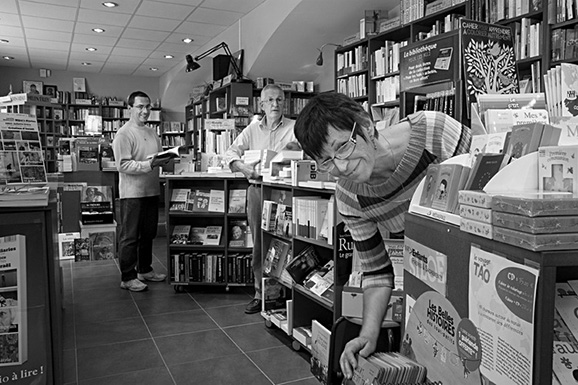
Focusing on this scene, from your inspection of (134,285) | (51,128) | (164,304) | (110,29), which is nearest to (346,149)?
(164,304)

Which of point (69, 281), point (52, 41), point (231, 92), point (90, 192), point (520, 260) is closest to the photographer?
point (520, 260)

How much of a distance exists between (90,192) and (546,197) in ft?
19.3

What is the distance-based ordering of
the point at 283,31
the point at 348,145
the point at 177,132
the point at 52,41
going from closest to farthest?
the point at 348,145 < the point at 283,31 < the point at 52,41 < the point at 177,132

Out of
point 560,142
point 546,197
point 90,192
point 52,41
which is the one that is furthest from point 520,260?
point 52,41

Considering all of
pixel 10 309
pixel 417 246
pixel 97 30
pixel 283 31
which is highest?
pixel 97 30

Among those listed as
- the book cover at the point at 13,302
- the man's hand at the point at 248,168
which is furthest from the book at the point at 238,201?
the book cover at the point at 13,302

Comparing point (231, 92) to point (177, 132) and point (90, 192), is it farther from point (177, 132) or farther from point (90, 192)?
point (177, 132)

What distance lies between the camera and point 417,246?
979mm

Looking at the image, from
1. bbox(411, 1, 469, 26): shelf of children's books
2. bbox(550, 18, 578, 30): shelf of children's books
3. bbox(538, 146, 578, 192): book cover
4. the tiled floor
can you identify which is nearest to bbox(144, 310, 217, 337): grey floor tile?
the tiled floor

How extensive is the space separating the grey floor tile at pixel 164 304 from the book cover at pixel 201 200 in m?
0.80

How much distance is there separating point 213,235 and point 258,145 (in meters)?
0.98

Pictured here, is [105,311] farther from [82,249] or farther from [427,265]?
[427,265]

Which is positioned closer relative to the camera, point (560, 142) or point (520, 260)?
point (520, 260)

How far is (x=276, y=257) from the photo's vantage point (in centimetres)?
349
